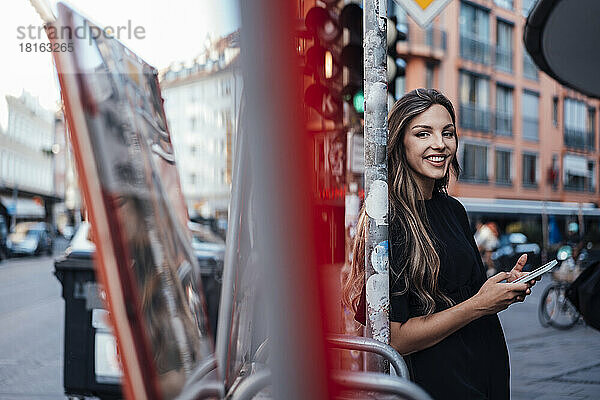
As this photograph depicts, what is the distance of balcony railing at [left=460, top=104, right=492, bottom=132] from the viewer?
96.7 feet

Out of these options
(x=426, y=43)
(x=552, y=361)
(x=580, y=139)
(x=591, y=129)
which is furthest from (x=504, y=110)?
(x=552, y=361)

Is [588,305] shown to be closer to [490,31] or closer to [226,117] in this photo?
[226,117]

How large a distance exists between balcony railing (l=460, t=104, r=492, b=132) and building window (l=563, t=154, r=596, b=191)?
12.8 feet

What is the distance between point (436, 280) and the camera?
5.84 ft

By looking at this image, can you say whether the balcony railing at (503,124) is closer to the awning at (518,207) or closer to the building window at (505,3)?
the awning at (518,207)

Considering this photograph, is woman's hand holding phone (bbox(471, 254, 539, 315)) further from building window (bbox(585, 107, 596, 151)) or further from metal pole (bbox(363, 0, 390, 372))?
building window (bbox(585, 107, 596, 151))

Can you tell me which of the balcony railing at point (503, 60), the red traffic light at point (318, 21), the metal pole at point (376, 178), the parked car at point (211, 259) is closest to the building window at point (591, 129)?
the balcony railing at point (503, 60)

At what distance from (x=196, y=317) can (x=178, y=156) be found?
330 millimetres

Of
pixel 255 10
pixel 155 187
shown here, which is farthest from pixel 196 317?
pixel 255 10

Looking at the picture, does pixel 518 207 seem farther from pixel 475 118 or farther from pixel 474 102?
pixel 474 102

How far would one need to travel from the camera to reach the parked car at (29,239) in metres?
25.0

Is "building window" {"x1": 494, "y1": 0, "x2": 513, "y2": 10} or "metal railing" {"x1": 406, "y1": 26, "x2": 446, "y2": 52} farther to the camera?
"building window" {"x1": 494, "y1": 0, "x2": 513, "y2": 10}

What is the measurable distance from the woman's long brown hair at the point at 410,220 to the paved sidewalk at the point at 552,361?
418cm

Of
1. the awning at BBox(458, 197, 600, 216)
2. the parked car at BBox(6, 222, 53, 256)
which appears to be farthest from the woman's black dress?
the parked car at BBox(6, 222, 53, 256)
